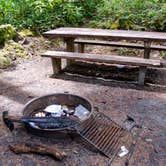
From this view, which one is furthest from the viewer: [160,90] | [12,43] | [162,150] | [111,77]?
[12,43]

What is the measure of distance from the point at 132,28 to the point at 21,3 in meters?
3.53

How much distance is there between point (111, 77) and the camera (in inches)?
204

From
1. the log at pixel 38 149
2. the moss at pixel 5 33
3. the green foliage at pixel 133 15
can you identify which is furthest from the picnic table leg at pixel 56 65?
the green foliage at pixel 133 15

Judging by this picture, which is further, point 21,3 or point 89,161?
point 21,3

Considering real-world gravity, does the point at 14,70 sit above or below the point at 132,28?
below

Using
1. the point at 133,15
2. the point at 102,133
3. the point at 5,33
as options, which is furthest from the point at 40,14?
the point at 102,133

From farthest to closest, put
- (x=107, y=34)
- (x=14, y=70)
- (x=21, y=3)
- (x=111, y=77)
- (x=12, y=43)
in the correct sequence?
(x=21, y=3), (x=12, y=43), (x=14, y=70), (x=111, y=77), (x=107, y=34)

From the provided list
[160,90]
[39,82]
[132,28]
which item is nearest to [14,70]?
[39,82]

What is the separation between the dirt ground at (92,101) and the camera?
9.14 feet

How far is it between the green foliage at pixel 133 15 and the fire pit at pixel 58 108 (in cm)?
428

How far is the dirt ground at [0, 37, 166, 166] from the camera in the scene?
279cm

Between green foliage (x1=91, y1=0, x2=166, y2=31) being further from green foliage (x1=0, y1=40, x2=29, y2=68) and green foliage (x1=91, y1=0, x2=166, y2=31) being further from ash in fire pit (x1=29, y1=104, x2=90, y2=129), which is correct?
ash in fire pit (x1=29, y1=104, x2=90, y2=129)

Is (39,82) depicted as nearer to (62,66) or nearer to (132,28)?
(62,66)

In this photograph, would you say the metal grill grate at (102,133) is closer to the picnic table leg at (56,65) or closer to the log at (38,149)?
the log at (38,149)
